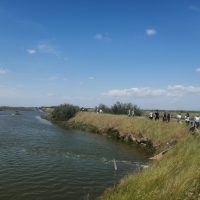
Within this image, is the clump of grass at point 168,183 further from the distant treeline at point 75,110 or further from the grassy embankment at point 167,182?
the distant treeline at point 75,110

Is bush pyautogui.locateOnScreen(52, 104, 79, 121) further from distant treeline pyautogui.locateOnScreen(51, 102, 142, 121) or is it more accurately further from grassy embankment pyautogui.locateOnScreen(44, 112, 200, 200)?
grassy embankment pyautogui.locateOnScreen(44, 112, 200, 200)

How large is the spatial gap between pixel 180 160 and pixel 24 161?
54.7 feet

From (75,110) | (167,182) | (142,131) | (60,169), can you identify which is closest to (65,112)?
(75,110)

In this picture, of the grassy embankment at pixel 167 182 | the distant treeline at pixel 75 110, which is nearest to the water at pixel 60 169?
the grassy embankment at pixel 167 182

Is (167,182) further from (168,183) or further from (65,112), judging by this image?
(65,112)

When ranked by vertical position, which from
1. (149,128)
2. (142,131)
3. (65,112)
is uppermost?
(65,112)

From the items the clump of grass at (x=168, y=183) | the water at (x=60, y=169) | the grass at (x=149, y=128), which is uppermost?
the grass at (x=149, y=128)

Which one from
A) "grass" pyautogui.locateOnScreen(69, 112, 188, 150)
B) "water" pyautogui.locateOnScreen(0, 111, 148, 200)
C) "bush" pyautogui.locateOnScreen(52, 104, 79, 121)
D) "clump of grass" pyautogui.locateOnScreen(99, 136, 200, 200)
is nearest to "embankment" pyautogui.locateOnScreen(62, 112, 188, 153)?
"grass" pyautogui.locateOnScreen(69, 112, 188, 150)

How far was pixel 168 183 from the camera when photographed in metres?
16.1

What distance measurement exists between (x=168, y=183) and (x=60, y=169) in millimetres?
14433

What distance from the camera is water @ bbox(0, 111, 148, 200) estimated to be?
21766 mm

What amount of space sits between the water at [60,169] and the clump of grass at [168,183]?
13.0 ft

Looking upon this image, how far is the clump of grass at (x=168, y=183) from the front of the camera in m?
14.8

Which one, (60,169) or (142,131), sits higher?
(142,131)
